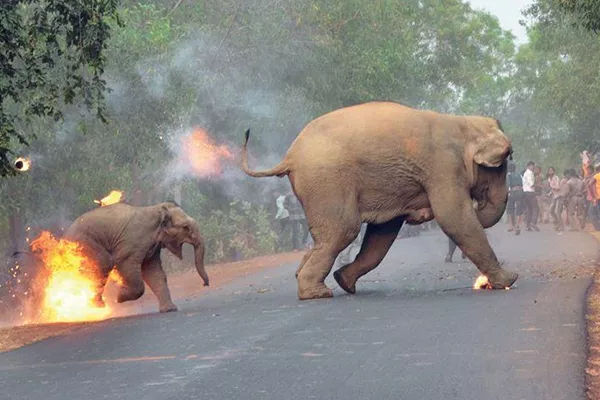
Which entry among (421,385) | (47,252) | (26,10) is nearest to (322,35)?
(26,10)

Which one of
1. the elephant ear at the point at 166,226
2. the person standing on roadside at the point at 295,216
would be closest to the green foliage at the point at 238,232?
the person standing on roadside at the point at 295,216

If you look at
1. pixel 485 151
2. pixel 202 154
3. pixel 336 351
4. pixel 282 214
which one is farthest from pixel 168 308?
pixel 282 214

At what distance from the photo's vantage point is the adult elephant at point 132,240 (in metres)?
15.6

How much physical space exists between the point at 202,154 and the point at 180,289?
8500 mm

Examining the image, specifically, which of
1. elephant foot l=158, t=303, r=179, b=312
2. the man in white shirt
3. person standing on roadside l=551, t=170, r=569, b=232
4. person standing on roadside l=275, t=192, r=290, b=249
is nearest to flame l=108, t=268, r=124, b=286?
elephant foot l=158, t=303, r=179, b=312

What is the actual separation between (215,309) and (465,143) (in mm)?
3653

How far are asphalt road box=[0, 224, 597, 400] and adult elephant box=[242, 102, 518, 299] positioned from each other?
2.24 ft

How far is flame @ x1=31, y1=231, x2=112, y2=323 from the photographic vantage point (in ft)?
52.3

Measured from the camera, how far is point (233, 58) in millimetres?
28531

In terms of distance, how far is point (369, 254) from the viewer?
1592cm

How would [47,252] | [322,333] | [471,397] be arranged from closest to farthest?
[471,397], [322,333], [47,252]

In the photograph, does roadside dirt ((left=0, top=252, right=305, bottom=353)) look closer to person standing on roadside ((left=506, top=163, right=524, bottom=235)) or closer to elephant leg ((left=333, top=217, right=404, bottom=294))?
elephant leg ((left=333, top=217, right=404, bottom=294))

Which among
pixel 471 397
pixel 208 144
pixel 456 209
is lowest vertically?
pixel 471 397

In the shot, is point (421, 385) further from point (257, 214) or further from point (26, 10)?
point (257, 214)
